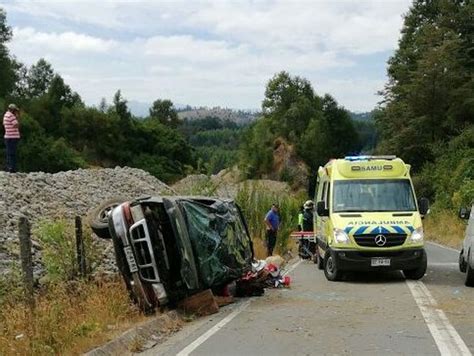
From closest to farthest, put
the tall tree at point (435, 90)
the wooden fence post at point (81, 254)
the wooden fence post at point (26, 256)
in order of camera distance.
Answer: the wooden fence post at point (26, 256), the wooden fence post at point (81, 254), the tall tree at point (435, 90)

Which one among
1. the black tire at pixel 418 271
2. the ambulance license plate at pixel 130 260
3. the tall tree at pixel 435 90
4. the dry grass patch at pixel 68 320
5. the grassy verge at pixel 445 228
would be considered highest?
the tall tree at pixel 435 90

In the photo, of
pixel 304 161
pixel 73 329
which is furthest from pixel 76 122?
pixel 73 329

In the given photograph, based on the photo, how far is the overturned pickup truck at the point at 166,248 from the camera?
34.9 feet

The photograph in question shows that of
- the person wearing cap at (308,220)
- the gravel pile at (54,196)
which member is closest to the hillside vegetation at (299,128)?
the gravel pile at (54,196)

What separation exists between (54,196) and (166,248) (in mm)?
12397

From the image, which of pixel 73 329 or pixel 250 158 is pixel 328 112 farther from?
pixel 73 329

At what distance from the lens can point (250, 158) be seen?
89.1 meters

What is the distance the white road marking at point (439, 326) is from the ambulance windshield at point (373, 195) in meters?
2.50

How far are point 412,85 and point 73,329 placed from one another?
171ft

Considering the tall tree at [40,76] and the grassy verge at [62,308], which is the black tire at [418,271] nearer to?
the grassy verge at [62,308]

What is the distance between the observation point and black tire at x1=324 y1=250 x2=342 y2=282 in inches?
586

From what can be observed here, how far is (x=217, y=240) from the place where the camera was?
38.5ft

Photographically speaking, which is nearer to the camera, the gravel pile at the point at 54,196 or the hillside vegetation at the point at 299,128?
the gravel pile at the point at 54,196

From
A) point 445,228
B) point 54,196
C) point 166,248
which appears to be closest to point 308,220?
point 54,196
